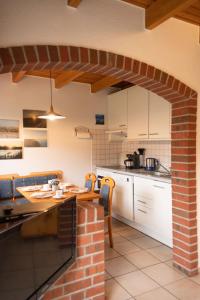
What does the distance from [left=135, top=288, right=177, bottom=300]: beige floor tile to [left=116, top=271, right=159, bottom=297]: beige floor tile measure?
44 mm

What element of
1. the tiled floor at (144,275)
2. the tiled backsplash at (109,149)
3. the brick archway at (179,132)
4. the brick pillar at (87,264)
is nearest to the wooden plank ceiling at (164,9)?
the brick archway at (179,132)

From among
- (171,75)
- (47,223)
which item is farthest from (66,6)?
(47,223)

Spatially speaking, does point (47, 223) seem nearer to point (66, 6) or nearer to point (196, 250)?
point (66, 6)

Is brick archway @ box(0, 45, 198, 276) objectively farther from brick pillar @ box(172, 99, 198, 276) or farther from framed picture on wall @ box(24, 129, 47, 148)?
framed picture on wall @ box(24, 129, 47, 148)

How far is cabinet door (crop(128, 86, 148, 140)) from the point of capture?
3.57 meters

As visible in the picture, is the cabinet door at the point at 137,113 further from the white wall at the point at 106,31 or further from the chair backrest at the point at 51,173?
the chair backrest at the point at 51,173

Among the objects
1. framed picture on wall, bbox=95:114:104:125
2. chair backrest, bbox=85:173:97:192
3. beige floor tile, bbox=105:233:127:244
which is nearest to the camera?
beige floor tile, bbox=105:233:127:244

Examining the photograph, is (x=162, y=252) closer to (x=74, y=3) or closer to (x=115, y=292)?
(x=115, y=292)

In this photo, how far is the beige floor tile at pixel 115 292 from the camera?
1.97m

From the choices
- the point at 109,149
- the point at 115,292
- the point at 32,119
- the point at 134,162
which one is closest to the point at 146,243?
the point at 115,292

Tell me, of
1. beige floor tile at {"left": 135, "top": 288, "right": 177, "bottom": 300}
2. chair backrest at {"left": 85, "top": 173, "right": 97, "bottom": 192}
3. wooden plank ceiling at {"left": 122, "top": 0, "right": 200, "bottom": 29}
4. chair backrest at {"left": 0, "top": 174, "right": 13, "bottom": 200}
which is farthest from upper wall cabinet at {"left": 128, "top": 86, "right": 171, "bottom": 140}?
chair backrest at {"left": 0, "top": 174, "right": 13, "bottom": 200}

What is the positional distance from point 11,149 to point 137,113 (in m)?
2.12

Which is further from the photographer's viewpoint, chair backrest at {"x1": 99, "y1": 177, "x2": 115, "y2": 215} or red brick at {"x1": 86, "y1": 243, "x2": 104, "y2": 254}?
chair backrest at {"x1": 99, "y1": 177, "x2": 115, "y2": 215}

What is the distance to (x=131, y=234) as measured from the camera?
332 cm
